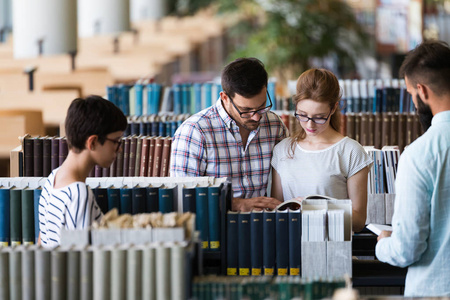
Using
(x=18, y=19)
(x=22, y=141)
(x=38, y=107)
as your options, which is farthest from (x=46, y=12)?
(x=22, y=141)

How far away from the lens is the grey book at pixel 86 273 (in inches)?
94.0

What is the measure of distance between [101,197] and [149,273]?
0.81 metres

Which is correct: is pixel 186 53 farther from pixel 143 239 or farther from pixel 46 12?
pixel 143 239

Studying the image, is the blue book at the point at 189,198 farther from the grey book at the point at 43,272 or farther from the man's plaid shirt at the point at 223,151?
the grey book at the point at 43,272

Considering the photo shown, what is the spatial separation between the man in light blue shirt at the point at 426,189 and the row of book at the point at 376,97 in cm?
285

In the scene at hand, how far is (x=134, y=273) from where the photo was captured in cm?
238

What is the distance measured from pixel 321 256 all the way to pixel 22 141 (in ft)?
6.53

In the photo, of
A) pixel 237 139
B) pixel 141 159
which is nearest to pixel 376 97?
pixel 141 159

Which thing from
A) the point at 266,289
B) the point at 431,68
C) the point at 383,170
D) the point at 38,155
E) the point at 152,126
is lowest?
the point at 266,289

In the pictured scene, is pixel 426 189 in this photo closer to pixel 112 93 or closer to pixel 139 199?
pixel 139 199

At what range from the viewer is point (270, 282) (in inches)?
94.2

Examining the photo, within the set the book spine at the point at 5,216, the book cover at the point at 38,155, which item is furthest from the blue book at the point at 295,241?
the book cover at the point at 38,155

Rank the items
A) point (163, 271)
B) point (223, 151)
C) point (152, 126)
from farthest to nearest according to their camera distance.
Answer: point (152, 126), point (223, 151), point (163, 271)

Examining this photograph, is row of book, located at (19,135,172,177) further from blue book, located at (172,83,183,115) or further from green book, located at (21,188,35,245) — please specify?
blue book, located at (172,83,183,115)
